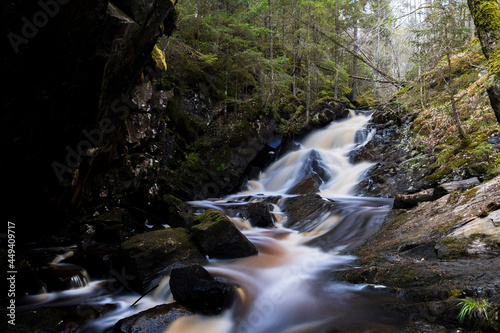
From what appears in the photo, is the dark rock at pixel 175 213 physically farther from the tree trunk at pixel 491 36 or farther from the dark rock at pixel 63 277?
the tree trunk at pixel 491 36

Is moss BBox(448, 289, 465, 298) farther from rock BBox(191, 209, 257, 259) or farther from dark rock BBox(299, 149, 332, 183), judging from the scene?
dark rock BBox(299, 149, 332, 183)

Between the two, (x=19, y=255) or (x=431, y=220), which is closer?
(x=19, y=255)

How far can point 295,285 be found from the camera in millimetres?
5133

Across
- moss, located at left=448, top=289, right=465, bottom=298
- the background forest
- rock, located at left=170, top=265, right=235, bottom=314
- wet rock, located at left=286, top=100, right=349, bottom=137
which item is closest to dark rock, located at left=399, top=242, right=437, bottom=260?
moss, located at left=448, top=289, right=465, bottom=298

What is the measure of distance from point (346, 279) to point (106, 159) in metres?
6.23

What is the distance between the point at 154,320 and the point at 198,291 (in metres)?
0.68

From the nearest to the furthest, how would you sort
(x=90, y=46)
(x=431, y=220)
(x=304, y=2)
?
(x=90, y=46) < (x=431, y=220) < (x=304, y=2)

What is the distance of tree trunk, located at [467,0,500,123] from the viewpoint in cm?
356

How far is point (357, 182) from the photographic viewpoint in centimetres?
1142

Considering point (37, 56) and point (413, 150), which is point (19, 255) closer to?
point (37, 56)

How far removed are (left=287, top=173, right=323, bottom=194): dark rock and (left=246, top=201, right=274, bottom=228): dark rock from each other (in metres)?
3.14

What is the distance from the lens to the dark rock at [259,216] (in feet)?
30.7

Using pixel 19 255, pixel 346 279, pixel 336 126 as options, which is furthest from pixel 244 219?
pixel 336 126

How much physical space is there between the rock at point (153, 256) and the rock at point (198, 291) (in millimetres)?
1374
